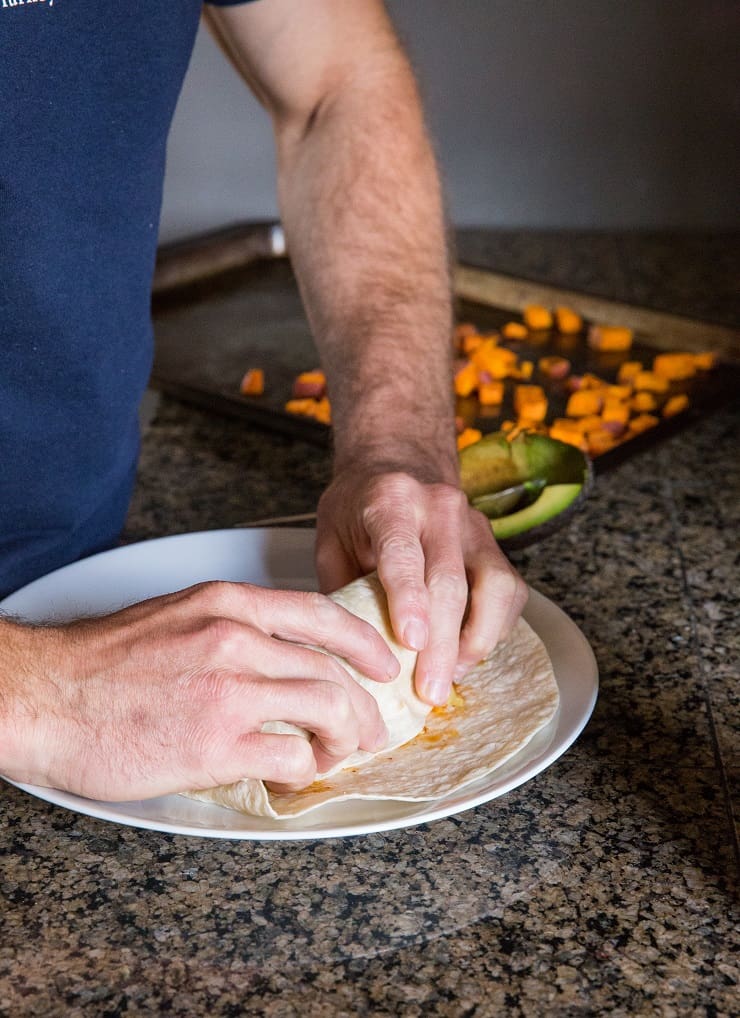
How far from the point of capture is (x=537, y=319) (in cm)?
227

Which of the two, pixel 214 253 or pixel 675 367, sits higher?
pixel 214 253

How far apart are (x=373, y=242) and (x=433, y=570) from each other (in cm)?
61

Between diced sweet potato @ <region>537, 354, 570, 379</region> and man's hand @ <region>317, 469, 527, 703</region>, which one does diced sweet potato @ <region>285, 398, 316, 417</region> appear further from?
man's hand @ <region>317, 469, 527, 703</region>

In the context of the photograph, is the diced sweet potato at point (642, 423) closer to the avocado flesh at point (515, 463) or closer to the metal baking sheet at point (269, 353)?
the metal baking sheet at point (269, 353)

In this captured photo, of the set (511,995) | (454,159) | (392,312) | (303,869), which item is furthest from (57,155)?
(454,159)

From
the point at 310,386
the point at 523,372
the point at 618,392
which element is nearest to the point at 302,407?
the point at 310,386

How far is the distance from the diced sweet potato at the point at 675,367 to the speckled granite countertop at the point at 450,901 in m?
0.90

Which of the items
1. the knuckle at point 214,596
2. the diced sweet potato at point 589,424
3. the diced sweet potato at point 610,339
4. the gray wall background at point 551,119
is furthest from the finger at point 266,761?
the gray wall background at point 551,119

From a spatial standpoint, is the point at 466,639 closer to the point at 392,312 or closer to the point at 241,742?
the point at 241,742

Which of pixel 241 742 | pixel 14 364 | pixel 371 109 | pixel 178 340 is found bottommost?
pixel 178 340

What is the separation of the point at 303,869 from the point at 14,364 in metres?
0.63

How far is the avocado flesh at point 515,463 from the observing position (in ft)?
4.87

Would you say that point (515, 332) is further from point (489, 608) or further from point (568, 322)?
point (489, 608)

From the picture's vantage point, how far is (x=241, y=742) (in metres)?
0.90
